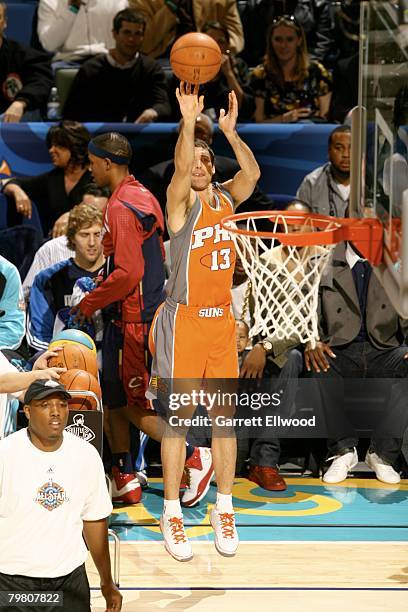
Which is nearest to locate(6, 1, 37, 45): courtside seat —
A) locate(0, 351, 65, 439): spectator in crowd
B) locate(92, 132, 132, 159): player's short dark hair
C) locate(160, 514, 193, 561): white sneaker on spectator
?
locate(92, 132, 132, 159): player's short dark hair

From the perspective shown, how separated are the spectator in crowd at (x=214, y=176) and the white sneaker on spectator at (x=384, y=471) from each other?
1731mm

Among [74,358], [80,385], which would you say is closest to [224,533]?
[80,385]

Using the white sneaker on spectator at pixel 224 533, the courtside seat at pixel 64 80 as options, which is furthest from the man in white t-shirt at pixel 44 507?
the courtside seat at pixel 64 80

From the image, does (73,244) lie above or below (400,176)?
below

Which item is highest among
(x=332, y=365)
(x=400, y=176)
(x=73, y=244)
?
(x=400, y=176)

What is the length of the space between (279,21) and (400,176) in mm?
3707

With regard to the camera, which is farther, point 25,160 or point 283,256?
point 25,160

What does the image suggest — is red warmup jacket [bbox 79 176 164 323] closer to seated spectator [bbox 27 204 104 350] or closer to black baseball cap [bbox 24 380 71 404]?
seated spectator [bbox 27 204 104 350]

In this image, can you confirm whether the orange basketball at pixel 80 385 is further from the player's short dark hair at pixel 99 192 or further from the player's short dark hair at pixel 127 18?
the player's short dark hair at pixel 127 18

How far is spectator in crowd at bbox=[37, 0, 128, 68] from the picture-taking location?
329 inches

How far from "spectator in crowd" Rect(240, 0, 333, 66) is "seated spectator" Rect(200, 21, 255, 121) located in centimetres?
74

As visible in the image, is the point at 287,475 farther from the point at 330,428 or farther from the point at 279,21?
the point at 279,21

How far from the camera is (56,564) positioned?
436 centimetres

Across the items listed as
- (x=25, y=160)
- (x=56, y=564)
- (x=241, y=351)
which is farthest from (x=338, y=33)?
(x=56, y=564)
